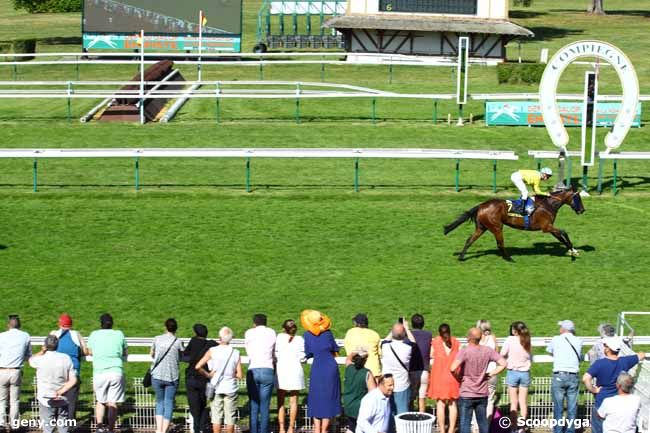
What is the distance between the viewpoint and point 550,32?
54.0 metres

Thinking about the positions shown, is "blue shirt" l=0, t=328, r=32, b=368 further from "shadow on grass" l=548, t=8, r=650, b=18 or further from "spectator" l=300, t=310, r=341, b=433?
"shadow on grass" l=548, t=8, r=650, b=18

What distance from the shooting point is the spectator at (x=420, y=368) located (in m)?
12.8

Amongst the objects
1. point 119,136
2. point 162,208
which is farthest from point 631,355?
point 119,136

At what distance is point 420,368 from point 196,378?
2302mm

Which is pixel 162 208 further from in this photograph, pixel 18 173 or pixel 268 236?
pixel 18 173

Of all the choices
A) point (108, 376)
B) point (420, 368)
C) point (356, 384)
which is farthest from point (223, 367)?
point (420, 368)

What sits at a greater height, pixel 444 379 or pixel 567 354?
pixel 567 354

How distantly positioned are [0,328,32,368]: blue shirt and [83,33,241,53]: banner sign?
30.1 m

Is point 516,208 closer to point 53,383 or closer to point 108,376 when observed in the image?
point 108,376

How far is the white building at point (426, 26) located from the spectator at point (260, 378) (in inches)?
1212

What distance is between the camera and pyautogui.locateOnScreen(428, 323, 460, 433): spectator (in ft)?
40.9

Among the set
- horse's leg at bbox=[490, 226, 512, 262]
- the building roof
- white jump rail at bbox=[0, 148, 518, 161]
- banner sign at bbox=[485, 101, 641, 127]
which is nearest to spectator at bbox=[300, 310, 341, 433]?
horse's leg at bbox=[490, 226, 512, 262]

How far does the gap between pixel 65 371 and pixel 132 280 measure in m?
6.04

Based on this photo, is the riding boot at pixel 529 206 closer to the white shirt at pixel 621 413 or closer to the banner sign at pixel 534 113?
the white shirt at pixel 621 413
